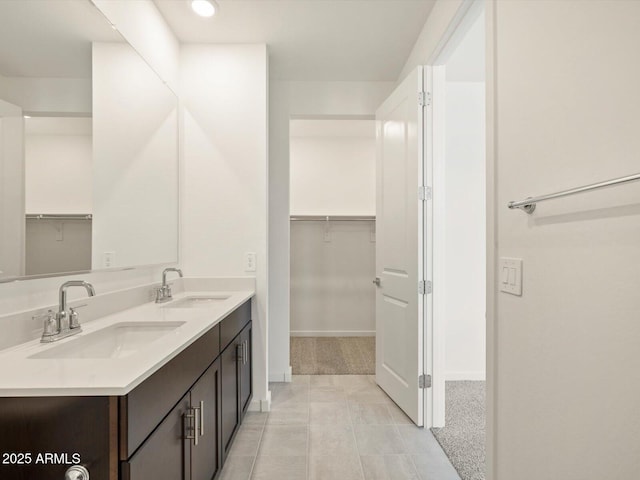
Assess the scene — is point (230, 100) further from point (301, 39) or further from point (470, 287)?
point (470, 287)

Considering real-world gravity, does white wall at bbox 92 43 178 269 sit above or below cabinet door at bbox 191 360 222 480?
above

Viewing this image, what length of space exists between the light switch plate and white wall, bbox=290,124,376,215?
10.5 ft

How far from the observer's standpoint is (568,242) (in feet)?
3.15

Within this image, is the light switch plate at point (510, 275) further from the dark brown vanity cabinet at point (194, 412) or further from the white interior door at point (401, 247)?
the dark brown vanity cabinet at point (194, 412)

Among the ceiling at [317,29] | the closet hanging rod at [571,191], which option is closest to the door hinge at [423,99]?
the ceiling at [317,29]

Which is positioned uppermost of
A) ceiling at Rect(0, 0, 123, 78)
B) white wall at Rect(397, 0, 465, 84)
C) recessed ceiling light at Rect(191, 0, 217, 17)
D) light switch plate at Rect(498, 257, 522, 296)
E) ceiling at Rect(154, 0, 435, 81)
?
ceiling at Rect(154, 0, 435, 81)

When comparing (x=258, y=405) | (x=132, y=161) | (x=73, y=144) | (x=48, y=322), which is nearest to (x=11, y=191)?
(x=73, y=144)

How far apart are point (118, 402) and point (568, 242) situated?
4.14 ft

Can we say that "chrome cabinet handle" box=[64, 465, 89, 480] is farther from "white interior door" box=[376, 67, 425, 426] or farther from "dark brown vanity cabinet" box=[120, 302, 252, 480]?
"white interior door" box=[376, 67, 425, 426]

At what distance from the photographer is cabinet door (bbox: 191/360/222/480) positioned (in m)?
1.34

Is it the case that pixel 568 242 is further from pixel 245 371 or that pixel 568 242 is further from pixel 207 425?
pixel 245 371

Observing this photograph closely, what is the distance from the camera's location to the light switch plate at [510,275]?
47.1 inches

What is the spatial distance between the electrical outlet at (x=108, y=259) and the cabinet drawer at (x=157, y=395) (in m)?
0.65

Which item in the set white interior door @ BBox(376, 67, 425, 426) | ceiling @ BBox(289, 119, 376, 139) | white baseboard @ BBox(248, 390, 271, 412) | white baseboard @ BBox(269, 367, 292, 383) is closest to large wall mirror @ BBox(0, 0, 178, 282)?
white baseboard @ BBox(248, 390, 271, 412)
